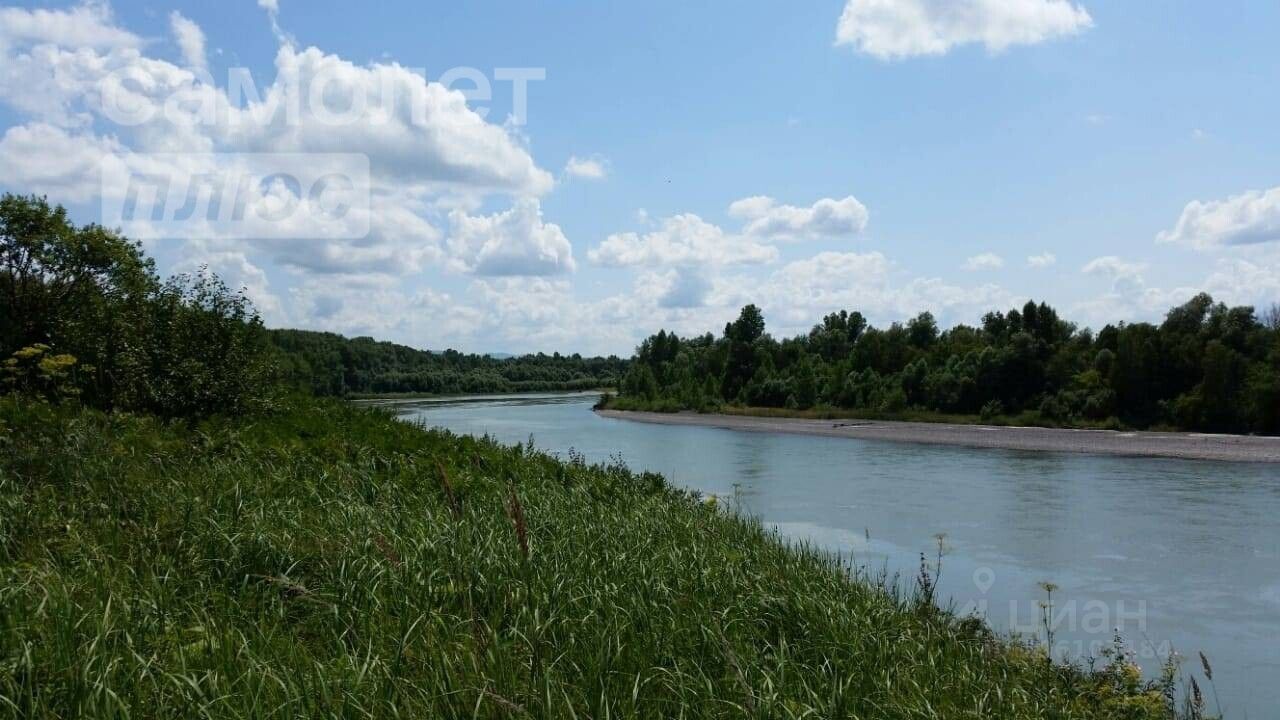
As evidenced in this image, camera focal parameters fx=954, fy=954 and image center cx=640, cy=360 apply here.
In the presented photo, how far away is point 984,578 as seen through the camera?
13508 mm

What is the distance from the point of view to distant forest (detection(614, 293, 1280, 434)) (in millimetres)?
48938

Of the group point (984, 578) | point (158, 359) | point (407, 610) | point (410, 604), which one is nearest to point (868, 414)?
point (984, 578)

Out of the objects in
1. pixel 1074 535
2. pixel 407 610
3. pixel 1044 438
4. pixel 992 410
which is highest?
pixel 407 610

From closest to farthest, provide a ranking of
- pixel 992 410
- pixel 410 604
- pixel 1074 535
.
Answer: pixel 410 604
pixel 1074 535
pixel 992 410

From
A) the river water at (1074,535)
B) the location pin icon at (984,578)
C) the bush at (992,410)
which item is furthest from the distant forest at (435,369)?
the location pin icon at (984,578)

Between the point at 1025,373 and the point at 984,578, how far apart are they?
52.5m

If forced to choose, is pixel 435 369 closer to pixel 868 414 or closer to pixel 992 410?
pixel 868 414

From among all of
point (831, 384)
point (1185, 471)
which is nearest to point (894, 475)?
point (1185, 471)

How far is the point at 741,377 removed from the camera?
95875 millimetres

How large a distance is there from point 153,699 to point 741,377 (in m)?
92.8

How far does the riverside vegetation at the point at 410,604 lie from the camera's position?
405 cm

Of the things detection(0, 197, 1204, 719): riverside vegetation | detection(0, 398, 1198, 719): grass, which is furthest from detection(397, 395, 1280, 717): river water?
detection(0, 398, 1198, 719): grass

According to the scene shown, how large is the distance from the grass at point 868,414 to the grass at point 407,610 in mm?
49936

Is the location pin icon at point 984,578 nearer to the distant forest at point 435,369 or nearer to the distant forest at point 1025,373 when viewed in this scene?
the distant forest at point 1025,373
